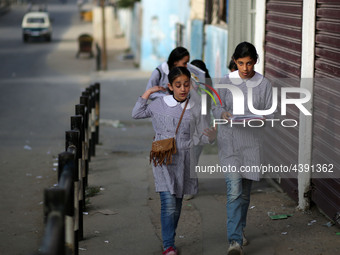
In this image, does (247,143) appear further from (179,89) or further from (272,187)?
(272,187)

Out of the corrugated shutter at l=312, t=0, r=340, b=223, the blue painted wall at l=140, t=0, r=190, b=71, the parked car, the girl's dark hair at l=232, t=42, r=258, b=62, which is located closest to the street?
the blue painted wall at l=140, t=0, r=190, b=71

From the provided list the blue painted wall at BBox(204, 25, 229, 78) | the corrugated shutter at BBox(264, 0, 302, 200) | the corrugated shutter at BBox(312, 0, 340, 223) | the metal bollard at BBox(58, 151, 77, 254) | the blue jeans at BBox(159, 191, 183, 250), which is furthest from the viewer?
the blue painted wall at BBox(204, 25, 229, 78)

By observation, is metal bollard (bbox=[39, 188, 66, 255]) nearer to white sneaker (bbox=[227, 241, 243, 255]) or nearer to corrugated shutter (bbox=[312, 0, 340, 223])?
white sneaker (bbox=[227, 241, 243, 255])

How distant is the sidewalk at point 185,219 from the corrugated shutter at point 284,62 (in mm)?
446

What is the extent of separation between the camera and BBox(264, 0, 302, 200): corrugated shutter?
8008 millimetres

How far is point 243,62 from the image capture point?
19.8ft

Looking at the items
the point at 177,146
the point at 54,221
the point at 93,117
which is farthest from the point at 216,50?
the point at 54,221

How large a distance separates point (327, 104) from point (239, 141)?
1.27 metres

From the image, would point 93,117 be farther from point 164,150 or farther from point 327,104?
point 164,150

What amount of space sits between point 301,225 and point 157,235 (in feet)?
4.80

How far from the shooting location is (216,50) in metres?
13.2

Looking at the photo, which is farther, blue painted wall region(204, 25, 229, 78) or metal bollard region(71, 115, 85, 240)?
blue painted wall region(204, 25, 229, 78)

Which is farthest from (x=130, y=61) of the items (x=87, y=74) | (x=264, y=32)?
(x=264, y=32)

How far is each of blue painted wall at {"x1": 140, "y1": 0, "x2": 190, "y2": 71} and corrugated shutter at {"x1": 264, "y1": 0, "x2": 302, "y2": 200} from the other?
1061cm
